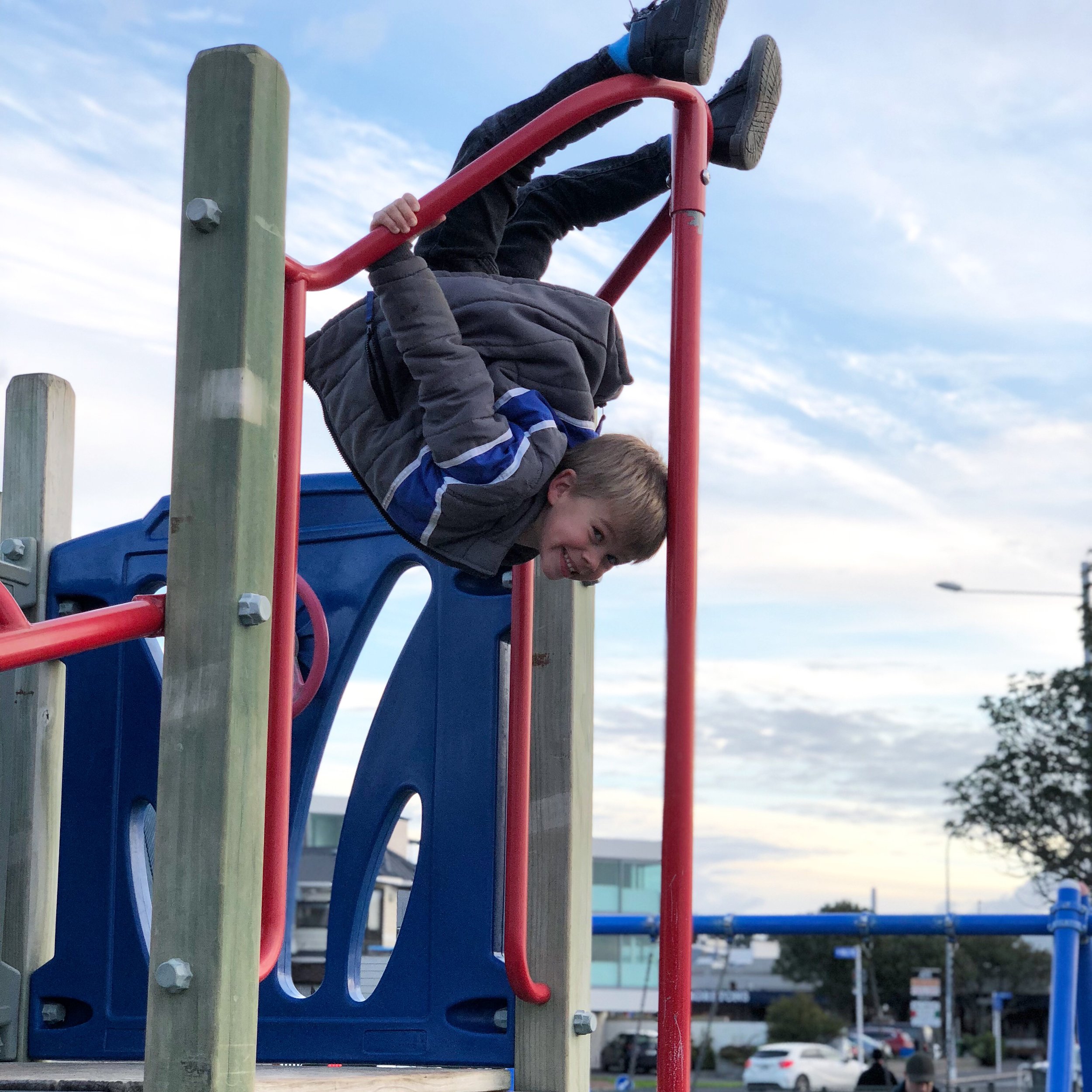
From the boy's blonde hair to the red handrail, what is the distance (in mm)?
127

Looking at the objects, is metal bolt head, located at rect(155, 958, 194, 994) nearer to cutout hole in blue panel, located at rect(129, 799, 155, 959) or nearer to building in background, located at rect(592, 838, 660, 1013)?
cutout hole in blue panel, located at rect(129, 799, 155, 959)

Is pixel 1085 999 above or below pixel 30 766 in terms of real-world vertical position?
below

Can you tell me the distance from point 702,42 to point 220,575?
0.98 m

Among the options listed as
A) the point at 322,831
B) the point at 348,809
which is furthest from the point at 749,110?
the point at 322,831

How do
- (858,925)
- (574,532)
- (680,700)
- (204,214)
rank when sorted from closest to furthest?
(204,214) < (680,700) < (574,532) < (858,925)

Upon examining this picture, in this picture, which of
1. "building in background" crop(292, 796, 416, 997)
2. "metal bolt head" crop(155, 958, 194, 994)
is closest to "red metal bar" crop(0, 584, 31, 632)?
"metal bolt head" crop(155, 958, 194, 994)

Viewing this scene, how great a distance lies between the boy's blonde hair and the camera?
1925 millimetres

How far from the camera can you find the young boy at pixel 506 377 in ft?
6.04

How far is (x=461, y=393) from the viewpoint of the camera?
1.83m

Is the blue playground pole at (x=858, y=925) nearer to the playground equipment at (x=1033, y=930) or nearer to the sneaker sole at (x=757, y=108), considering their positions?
the playground equipment at (x=1033, y=930)

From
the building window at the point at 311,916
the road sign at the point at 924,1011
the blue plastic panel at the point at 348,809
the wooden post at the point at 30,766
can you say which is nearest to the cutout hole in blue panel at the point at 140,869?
the blue plastic panel at the point at 348,809

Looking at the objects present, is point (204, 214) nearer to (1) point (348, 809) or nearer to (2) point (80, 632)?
(2) point (80, 632)

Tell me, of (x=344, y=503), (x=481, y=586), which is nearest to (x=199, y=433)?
(x=481, y=586)

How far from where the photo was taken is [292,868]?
371 centimetres
